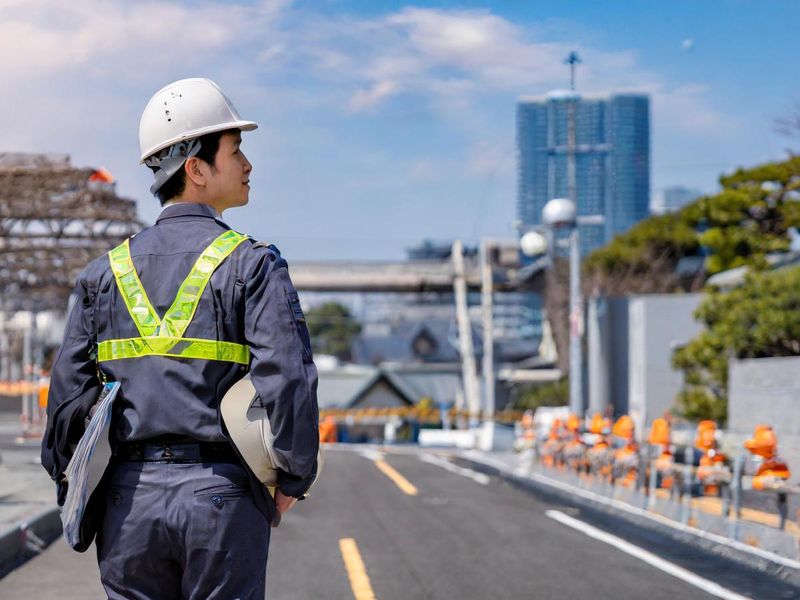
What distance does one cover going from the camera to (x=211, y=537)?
3.57 m

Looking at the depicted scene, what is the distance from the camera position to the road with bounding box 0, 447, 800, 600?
9.14 meters

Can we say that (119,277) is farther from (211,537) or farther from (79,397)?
(211,537)

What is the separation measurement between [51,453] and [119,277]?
1.88 feet

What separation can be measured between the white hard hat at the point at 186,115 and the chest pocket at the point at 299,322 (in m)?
0.59

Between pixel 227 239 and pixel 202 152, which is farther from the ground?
pixel 202 152

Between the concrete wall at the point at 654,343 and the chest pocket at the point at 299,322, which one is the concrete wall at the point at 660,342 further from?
the chest pocket at the point at 299,322

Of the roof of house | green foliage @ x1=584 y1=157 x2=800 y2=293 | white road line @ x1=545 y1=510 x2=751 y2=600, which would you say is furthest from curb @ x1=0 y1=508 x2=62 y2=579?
the roof of house

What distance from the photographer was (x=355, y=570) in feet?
33.2

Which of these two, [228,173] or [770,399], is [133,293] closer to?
[228,173]

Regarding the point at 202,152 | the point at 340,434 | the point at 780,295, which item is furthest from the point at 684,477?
the point at 340,434

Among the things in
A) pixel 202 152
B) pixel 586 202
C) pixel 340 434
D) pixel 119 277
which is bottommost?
→ pixel 340 434

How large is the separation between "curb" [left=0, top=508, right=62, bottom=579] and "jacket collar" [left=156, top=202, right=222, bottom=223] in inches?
273

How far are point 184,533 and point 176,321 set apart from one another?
0.60m

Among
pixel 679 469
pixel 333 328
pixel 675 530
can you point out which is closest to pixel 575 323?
pixel 679 469
